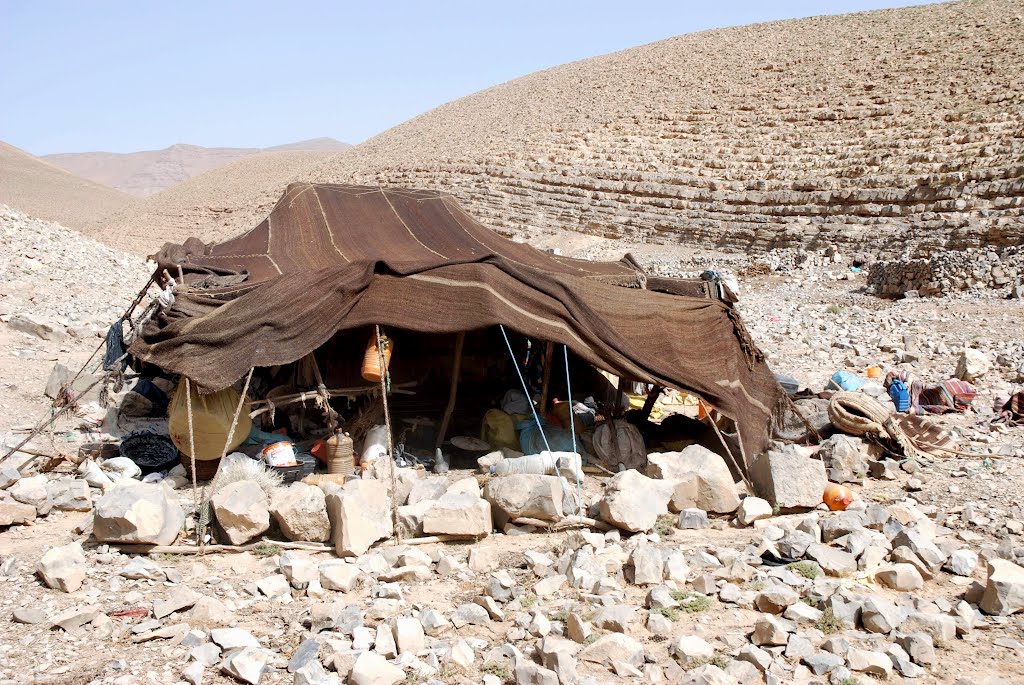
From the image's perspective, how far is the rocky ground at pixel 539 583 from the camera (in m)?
3.74

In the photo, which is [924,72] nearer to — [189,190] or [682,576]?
[682,576]

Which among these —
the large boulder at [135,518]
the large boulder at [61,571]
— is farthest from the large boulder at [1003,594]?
the large boulder at [61,571]

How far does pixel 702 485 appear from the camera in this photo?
5.71 m

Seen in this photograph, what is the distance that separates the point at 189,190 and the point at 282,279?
39.9m

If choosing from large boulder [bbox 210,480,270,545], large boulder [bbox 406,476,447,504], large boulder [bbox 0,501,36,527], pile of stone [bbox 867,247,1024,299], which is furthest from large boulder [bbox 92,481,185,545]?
pile of stone [bbox 867,247,1024,299]

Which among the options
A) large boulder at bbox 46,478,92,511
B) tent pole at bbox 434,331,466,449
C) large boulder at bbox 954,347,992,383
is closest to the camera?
large boulder at bbox 46,478,92,511

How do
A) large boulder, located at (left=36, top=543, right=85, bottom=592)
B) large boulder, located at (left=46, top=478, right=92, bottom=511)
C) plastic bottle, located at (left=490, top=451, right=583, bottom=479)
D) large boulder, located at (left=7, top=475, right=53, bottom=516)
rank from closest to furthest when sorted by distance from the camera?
large boulder, located at (left=36, top=543, right=85, bottom=592) → large boulder, located at (left=7, top=475, right=53, bottom=516) → large boulder, located at (left=46, top=478, right=92, bottom=511) → plastic bottle, located at (left=490, top=451, right=583, bottom=479)

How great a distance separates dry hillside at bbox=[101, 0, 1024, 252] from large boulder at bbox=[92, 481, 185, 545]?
16346mm

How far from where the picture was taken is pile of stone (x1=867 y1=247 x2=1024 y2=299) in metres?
14.4

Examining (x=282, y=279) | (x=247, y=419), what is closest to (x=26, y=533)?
(x=247, y=419)

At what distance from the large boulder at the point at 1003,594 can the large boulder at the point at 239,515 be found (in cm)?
390

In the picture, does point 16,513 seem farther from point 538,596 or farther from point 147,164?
point 147,164

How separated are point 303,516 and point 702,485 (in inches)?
101

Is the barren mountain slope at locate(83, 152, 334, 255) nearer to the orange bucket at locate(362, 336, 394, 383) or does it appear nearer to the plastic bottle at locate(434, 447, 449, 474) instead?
the orange bucket at locate(362, 336, 394, 383)
